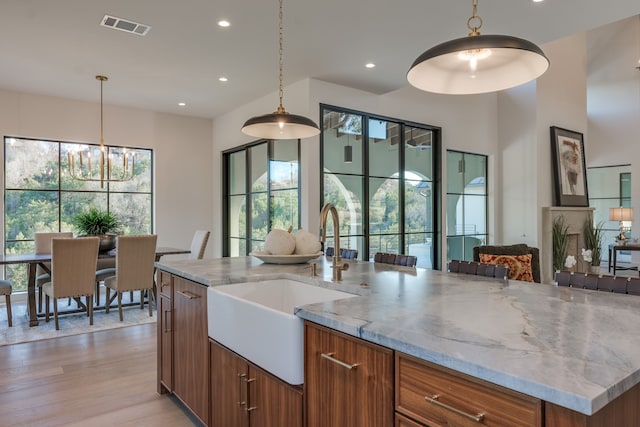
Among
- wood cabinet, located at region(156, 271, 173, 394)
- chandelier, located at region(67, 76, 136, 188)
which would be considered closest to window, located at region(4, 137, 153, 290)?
chandelier, located at region(67, 76, 136, 188)

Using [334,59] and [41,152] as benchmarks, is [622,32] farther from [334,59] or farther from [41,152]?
[41,152]

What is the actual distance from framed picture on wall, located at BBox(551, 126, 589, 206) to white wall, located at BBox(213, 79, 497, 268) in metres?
0.95

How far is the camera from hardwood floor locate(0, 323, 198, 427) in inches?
99.4

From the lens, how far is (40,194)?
5.81 m

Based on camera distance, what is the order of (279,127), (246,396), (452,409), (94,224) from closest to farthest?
(452,409)
(246,396)
(279,127)
(94,224)

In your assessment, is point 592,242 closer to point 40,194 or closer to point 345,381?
point 345,381

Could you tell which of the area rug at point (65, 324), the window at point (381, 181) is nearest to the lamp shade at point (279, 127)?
the window at point (381, 181)

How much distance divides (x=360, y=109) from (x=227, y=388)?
4.21m

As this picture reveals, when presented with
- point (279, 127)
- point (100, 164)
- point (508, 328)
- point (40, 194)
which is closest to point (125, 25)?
point (279, 127)

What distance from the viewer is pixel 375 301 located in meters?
1.55

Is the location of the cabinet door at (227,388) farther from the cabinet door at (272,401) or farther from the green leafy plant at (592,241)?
the green leafy plant at (592,241)

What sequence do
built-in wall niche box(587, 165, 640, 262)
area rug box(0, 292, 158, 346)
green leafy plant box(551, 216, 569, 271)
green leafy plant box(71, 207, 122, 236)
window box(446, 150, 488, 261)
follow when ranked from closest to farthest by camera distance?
area rug box(0, 292, 158, 346), green leafy plant box(71, 207, 122, 236), green leafy plant box(551, 216, 569, 271), window box(446, 150, 488, 261), built-in wall niche box(587, 165, 640, 262)

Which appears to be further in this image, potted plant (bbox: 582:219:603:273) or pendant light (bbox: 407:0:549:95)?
potted plant (bbox: 582:219:603:273)

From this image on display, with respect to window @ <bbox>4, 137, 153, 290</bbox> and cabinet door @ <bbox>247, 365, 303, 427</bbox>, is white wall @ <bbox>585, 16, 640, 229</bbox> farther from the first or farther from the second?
cabinet door @ <bbox>247, 365, 303, 427</bbox>
